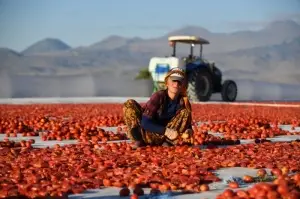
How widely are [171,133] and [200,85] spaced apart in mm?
17151

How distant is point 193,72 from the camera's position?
2400 centimetres

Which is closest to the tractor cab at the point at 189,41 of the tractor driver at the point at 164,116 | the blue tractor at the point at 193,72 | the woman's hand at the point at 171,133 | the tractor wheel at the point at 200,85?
the blue tractor at the point at 193,72

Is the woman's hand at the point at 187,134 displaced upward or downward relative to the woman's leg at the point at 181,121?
downward

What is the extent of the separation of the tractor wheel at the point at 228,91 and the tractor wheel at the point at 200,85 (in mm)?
1198

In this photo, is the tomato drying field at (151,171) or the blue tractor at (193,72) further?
the blue tractor at (193,72)

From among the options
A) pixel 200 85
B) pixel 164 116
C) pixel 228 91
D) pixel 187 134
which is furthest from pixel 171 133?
pixel 228 91

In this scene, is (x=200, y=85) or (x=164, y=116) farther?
(x=200, y=85)

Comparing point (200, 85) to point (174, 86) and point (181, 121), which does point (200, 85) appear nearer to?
point (181, 121)

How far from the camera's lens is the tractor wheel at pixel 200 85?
2414 centimetres

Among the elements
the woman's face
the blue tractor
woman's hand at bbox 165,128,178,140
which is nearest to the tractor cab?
the blue tractor

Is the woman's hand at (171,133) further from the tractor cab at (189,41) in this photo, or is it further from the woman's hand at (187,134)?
the tractor cab at (189,41)

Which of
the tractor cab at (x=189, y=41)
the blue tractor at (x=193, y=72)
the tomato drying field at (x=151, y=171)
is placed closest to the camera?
the tomato drying field at (x=151, y=171)

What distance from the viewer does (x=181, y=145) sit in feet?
27.7

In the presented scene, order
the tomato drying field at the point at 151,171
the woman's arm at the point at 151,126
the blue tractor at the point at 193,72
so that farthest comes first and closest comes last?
the blue tractor at the point at 193,72 < the woman's arm at the point at 151,126 < the tomato drying field at the point at 151,171
